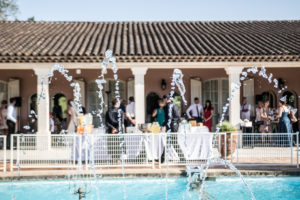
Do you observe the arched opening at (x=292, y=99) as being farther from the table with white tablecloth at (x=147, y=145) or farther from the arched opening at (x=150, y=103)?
the table with white tablecloth at (x=147, y=145)

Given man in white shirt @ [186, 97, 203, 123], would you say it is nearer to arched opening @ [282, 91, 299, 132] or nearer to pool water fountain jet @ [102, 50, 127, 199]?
pool water fountain jet @ [102, 50, 127, 199]

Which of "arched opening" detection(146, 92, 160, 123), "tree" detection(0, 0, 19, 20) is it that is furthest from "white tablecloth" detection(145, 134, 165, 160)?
"tree" detection(0, 0, 19, 20)

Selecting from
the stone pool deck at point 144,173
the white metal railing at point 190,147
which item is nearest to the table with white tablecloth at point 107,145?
the stone pool deck at point 144,173

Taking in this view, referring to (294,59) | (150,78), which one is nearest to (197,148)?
(294,59)

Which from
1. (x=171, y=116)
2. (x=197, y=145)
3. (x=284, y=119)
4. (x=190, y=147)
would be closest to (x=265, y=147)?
(x=197, y=145)

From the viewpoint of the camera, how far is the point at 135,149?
332 inches

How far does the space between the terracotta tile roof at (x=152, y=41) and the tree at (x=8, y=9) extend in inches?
733

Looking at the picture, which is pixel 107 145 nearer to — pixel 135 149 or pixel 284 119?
pixel 135 149

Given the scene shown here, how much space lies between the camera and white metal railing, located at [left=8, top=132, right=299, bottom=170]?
323 inches

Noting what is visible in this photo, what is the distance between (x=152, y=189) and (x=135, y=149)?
4.94 ft

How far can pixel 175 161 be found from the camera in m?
8.55

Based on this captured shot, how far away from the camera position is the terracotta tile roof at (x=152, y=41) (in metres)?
11.8

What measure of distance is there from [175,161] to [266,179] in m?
2.17

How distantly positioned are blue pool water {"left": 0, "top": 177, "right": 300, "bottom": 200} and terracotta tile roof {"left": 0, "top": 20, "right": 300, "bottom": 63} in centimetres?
527
